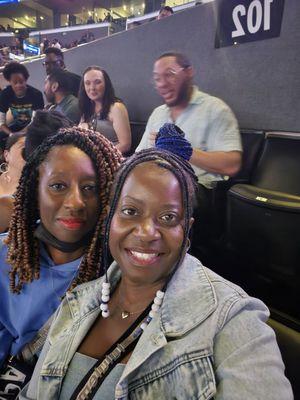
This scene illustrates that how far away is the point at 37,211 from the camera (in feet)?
3.53

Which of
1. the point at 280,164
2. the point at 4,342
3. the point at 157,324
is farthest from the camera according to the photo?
the point at 280,164

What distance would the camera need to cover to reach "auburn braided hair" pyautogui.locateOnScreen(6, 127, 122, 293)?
3.20ft

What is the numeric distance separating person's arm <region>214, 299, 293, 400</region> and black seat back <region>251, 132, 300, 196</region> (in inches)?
32.5

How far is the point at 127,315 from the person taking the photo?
772 mm

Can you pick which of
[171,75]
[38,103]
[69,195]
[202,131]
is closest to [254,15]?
[171,75]

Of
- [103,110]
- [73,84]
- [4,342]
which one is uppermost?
[73,84]

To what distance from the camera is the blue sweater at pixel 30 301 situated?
3.26 ft

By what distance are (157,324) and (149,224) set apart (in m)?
0.21

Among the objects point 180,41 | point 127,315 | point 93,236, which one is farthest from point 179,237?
point 180,41

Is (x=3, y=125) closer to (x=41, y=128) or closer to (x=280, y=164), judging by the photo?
(x=41, y=128)

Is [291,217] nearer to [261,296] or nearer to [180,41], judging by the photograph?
[261,296]

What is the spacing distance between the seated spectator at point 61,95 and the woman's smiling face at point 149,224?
7.34 ft

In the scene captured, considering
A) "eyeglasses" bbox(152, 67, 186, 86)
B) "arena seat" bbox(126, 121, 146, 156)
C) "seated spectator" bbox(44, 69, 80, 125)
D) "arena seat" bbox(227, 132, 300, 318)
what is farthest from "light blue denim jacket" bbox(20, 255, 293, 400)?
"seated spectator" bbox(44, 69, 80, 125)

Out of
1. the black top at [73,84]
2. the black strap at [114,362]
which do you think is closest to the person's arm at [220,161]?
the black strap at [114,362]
